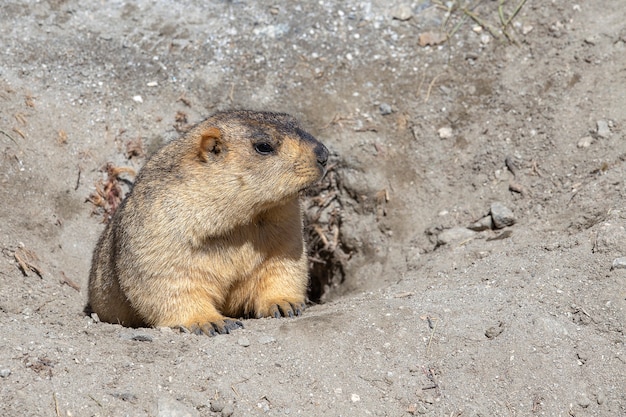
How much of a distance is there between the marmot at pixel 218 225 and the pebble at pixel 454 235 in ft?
5.66

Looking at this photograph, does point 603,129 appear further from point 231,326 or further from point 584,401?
point 231,326

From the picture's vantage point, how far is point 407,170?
8320 mm

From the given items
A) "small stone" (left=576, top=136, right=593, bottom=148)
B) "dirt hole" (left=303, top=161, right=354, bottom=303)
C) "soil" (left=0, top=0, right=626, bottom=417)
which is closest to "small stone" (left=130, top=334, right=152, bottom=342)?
"soil" (left=0, top=0, right=626, bottom=417)

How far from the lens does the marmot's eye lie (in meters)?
5.65

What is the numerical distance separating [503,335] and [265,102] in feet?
15.0

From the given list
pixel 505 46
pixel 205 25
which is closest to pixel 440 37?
pixel 505 46

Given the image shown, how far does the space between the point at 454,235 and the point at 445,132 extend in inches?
59.8

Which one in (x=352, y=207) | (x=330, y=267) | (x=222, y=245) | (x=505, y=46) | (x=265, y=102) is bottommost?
(x=330, y=267)

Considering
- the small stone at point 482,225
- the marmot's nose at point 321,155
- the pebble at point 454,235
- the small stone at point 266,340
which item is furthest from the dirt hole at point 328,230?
the small stone at point 266,340

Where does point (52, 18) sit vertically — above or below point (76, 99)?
above

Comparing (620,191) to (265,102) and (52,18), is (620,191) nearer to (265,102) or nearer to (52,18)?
(265,102)

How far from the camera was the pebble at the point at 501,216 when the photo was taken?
7164mm

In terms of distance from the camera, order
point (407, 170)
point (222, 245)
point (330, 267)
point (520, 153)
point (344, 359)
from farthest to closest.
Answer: point (330, 267) → point (407, 170) → point (520, 153) → point (222, 245) → point (344, 359)

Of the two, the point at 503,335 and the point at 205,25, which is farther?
the point at 205,25
